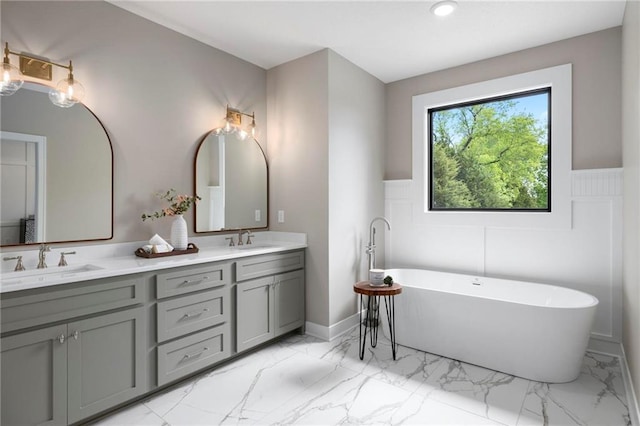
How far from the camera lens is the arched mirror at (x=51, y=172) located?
2.00 metres

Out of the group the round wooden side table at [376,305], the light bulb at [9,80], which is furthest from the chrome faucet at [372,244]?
the light bulb at [9,80]

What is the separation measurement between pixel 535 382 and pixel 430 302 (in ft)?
2.78

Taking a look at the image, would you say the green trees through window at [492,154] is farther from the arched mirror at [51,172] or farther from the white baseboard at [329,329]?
the arched mirror at [51,172]

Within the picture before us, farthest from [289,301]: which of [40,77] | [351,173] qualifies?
[40,77]

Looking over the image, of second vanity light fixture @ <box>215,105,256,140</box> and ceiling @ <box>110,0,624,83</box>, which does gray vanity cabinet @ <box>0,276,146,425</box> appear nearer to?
second vanity light fixture @ <box>215,105,256,140</box>

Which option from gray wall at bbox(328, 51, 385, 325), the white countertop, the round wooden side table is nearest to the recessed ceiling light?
gray wall at bbox(328, 51, 385, 325)

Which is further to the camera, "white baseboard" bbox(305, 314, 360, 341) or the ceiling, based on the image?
"white baseboard" bbox(305, 314, 360, 341)

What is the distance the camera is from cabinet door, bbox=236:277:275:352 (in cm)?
267

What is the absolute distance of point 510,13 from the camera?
2.56 meters

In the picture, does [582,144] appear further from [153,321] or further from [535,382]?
[153,321]

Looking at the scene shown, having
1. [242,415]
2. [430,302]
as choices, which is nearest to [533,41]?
[430,302]

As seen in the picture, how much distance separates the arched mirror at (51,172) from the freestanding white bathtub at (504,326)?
2446mm

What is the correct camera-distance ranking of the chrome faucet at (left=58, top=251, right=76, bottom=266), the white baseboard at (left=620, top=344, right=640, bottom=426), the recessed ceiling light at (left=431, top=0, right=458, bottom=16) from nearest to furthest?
1. the white baseboard at (left=620, top=344, right=640, bottom=426)
2. the chrome faucet at (left=58, top=251, right=76, bottom=266)
3. the recessed ceiling light at (left=431, top=0, right=458, bottom=16)

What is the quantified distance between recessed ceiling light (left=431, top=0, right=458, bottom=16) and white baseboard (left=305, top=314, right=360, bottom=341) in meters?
2.71
